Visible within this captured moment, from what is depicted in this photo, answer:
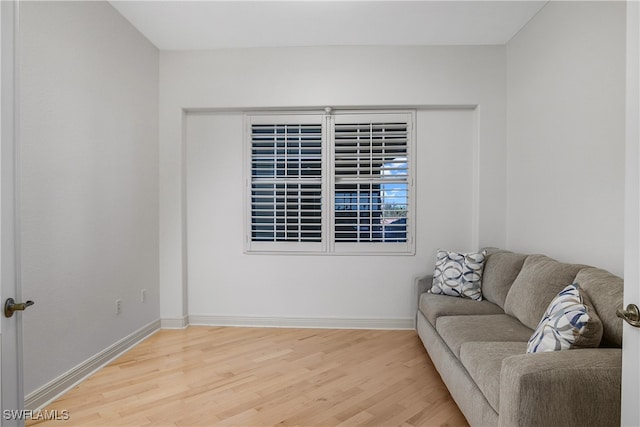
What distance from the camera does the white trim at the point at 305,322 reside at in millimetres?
3635

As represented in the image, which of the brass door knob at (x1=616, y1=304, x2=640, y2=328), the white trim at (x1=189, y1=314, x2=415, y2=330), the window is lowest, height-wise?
the white trim at (x1=189, y1=314, x2=415, y2=330)

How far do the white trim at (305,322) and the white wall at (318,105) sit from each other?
2.0 inches

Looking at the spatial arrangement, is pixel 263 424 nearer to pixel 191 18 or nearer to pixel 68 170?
pixel 68 170

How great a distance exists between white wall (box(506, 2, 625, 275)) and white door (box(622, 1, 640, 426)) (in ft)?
3.67

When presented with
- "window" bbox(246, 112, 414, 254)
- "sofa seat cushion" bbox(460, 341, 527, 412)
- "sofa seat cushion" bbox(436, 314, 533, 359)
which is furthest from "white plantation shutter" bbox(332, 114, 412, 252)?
"sofa seat cushion" bbox(460, 341, 527, 412)

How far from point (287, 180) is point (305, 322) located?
4.96 feet

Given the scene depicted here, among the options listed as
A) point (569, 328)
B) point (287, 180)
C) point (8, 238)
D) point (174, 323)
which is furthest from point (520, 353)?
point (174, 323)

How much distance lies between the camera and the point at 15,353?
1154mm

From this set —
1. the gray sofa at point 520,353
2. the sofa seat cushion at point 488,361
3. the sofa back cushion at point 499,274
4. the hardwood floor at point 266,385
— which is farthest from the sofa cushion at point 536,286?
the hardwood floor at point 266,385

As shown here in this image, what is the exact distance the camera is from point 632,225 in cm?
117

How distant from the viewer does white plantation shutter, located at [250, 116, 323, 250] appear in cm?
368

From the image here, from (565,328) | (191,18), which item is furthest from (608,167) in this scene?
(191,18)

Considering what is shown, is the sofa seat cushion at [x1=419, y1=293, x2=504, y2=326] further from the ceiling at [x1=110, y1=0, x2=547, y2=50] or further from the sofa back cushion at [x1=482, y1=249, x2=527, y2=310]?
the ceiling at [x1=110, y1=0, x2=547, y2=50]

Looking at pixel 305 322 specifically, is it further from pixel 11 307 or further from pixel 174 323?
pixel 11 307
